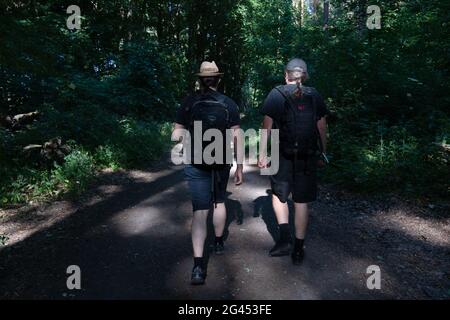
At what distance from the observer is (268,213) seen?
259 inches

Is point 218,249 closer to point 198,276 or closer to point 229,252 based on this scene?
Result: point 229,252

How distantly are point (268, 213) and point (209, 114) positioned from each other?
10.3ft

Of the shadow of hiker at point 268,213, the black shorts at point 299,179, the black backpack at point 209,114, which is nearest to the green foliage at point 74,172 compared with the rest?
the shadow of hiker at point 268,213

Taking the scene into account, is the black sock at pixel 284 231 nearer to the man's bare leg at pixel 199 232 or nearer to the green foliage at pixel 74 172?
the man's bare leg at pixel 199 232

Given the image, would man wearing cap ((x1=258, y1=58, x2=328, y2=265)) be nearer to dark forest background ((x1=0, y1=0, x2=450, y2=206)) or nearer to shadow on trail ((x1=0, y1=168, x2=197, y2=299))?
shadow on trail ((x1=0, y1=168, x2=197, y2=299))

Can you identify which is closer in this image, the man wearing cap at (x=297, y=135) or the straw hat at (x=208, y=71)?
the straw hat at (x=208, y=71)

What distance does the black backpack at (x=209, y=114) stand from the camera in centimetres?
396

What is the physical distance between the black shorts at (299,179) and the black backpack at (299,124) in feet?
0.43

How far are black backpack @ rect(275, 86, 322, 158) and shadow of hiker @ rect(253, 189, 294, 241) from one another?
66.4 inches

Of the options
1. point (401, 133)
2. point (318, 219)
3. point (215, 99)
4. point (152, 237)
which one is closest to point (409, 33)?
point (401, 133)

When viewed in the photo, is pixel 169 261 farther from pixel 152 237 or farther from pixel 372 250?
pixel 372 250

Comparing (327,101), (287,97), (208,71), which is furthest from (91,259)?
(327,101)

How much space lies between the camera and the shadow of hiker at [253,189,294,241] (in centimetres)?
572

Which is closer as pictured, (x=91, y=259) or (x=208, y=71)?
(x=208, y=71)
